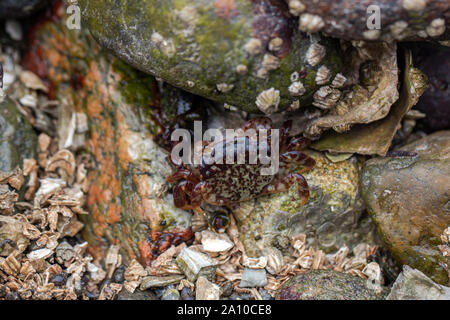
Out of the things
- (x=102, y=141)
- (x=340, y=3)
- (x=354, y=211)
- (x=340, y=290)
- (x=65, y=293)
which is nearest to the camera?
(x=340, y=3)

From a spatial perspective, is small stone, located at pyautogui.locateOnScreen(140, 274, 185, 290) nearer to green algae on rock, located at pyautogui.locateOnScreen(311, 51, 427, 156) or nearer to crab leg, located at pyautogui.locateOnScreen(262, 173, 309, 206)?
crab leg, located at pyautogui.locateOnScreen(262, 173, 309, 206)


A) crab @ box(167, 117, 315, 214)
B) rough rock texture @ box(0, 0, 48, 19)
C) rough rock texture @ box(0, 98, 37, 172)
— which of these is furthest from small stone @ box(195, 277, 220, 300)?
rough rock texture @ box(0, 0, 48, 19)

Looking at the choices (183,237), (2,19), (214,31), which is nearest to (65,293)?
(183,237)

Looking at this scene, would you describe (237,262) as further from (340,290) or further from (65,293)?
(65,293)

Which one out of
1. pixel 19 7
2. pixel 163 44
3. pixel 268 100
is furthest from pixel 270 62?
pixel 19 7

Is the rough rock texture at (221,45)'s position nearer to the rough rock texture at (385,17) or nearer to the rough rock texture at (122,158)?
the rough rock texture at (385,17)

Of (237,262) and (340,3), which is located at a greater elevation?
(340,3)

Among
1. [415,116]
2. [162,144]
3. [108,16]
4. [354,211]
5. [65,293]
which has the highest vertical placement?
[108,16]

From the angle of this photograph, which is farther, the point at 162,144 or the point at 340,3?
the point at 162,144
